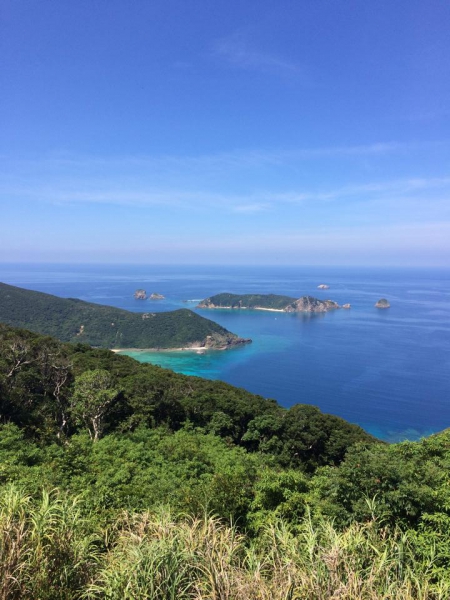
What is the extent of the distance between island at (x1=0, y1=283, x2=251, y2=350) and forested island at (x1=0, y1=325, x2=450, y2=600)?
58447 millimetres

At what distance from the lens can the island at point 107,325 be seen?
234 feet

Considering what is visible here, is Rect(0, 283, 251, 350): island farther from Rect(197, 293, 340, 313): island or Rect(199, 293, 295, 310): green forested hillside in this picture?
Rect(199, 293, 295, 310): green forested hillside

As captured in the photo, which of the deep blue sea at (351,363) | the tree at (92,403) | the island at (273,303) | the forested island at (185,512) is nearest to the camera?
the forested island at (185,512)

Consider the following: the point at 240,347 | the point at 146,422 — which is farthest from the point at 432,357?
the point at 146,422

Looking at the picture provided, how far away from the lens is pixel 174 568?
345 centimetres

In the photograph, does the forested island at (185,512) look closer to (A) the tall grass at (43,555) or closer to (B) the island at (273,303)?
(A) the tall grass at (43,555)

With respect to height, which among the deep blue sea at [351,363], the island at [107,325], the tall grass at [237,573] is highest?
the tall grass at [237,573]

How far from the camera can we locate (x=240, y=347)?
252 ft

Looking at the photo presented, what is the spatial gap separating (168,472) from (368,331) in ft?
280

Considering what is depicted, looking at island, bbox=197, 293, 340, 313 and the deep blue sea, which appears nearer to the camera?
the deep blue sea

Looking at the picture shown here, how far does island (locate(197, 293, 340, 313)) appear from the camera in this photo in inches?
4609

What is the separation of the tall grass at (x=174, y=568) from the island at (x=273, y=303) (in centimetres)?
11520

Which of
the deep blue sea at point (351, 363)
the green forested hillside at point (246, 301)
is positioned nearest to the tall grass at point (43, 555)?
the deep blue sea at point (351, 363)

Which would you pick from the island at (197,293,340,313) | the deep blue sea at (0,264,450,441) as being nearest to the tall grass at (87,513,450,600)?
the deep blue sea at (0,264,450,441)
